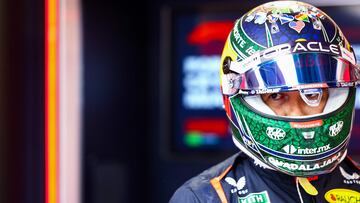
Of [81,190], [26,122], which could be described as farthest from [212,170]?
[81,190]

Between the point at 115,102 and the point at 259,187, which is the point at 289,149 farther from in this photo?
the point at 115,102

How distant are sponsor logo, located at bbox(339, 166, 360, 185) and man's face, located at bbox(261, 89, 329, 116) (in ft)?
0.53

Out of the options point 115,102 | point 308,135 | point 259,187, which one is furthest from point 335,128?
point 115,102

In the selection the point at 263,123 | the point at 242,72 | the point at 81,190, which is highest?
the point at 242,72

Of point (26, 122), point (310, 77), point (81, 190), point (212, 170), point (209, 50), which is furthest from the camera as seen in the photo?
point (209, 50)

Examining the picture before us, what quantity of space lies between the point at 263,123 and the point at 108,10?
2.08m

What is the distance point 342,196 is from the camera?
1591 mm

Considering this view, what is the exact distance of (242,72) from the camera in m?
1.60

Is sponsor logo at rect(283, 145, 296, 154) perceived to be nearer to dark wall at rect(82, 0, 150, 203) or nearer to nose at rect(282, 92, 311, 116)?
nose at rect(282, 92, 311, 116)

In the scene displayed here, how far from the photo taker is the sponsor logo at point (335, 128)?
1543mm

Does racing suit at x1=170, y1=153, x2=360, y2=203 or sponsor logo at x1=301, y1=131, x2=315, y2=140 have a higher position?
sponsor logo at x1=301, y1=131, x2=315, y2=140

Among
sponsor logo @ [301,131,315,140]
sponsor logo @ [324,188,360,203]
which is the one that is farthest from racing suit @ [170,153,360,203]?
sponsor logo @ [301,131,315,140]

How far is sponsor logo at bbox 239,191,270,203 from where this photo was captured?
156 centimetres

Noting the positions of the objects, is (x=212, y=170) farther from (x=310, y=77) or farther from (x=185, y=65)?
(x=185, y=65)
